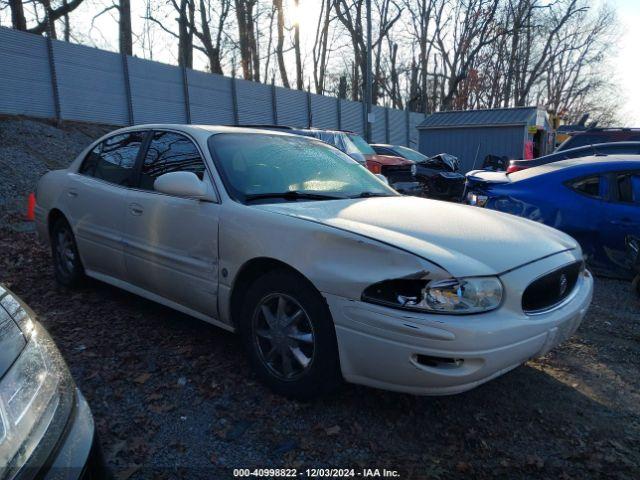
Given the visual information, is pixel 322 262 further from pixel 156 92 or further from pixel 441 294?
pixel 156 92

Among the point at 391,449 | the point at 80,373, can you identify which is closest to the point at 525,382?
the point at 391,449

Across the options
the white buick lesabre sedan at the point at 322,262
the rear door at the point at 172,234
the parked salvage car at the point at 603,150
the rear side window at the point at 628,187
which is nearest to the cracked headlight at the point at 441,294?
the white buick lesabre sedan at the point at 322,262

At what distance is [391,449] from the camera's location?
8.25ft

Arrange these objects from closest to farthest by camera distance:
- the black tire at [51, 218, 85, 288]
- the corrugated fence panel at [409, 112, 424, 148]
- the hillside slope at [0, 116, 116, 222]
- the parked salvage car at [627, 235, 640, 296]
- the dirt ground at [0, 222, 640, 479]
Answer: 1. the dirt ground at [0, 222, 640, 479]
2. the black tire at [51, 218, 85, 288]
3. the parked salvage car at [627, 235, 640, 296]
4. the hillside slope at [0, 116, 116, 222]
5. the corrugated fence panel at [409, 112, 424, 148]

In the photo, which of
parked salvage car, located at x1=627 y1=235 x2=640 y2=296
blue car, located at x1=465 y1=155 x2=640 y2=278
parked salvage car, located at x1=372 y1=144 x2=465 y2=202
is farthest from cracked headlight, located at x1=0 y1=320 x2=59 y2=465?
parked salvage car, located at x1=372 y1=144 x2=465 y2=202

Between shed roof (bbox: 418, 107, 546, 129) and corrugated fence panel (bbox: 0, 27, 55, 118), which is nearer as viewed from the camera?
corrugated fence panel (bbox: 0, 27, 55, 118)

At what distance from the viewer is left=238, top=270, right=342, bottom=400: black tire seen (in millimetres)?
2641

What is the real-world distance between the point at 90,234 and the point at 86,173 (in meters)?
0.63

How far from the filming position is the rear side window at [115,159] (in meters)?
4.09

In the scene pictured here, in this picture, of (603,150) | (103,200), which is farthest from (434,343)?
(603,150)

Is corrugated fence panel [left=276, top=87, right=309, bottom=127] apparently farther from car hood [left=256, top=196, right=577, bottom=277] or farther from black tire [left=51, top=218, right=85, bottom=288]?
car hood [left=256, top=196, right=577, bottom=277]

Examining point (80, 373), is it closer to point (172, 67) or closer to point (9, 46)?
point (9, 46)

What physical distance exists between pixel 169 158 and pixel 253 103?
17723 millimetres

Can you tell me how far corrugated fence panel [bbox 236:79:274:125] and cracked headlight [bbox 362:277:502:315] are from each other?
18.6 meters
